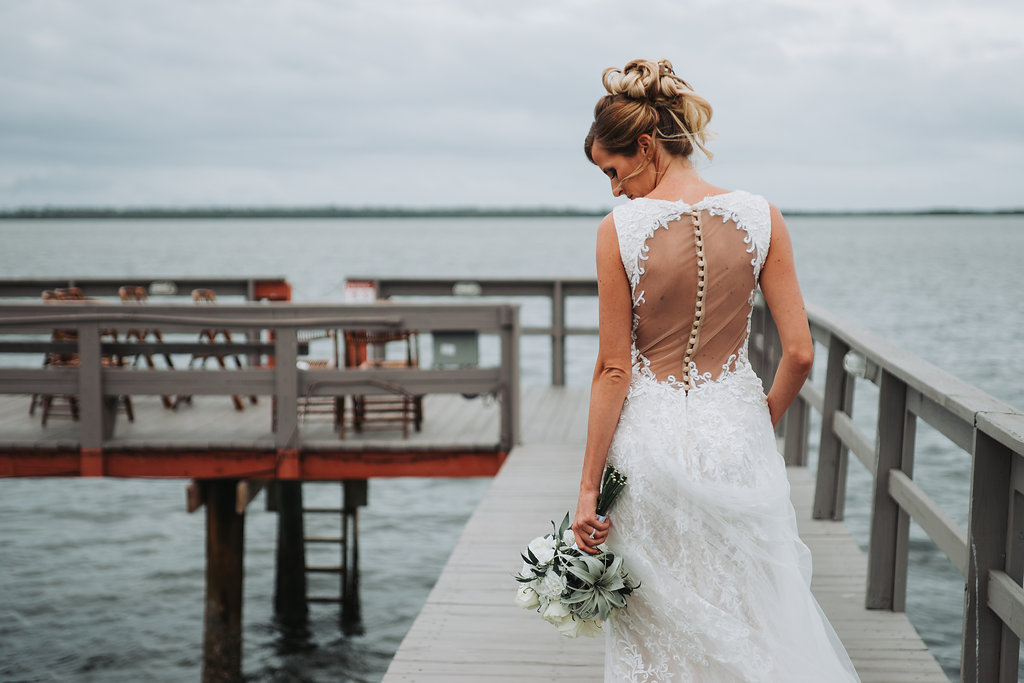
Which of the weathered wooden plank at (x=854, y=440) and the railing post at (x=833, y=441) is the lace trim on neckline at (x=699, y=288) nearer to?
the weathered wooden plank at (x=854, y=440)

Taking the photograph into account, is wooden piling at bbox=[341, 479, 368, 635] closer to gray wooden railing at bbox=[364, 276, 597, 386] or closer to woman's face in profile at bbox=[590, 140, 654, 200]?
gray wooden railing at bbox=[364, 276, 597, 386]

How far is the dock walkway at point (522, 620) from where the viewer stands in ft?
11.0

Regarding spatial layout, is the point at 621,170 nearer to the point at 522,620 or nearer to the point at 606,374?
the point at 606,374

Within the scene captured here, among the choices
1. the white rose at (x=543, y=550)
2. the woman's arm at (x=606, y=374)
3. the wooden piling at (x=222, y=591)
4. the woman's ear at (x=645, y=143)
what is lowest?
the wooden piling at (x=222, y=591)

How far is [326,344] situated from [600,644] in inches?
968

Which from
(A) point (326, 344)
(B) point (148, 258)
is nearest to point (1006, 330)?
(A) point (326, 344)

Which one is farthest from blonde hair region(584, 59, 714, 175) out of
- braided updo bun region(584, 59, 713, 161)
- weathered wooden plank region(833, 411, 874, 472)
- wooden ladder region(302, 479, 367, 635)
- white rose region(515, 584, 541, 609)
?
wooden ladder region(302, 479, 367, 635)

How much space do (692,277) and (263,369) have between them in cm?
491

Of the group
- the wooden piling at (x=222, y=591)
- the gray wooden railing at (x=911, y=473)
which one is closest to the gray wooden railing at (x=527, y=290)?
the wooden piling at (x=222, y=591)

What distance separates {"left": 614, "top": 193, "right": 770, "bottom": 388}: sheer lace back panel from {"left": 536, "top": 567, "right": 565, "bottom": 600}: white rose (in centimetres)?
53

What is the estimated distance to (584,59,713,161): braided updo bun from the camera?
85.0 inches

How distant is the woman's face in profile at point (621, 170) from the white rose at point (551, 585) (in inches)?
37.2

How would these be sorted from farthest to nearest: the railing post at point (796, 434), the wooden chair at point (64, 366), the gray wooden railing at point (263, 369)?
1. the wooden chair at point (64, 366)
2. the gray wooden railing at point (263, 369)
3. the railing post at point (796, 434)

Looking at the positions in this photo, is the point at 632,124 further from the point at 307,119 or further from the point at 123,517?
the point at 307,119
